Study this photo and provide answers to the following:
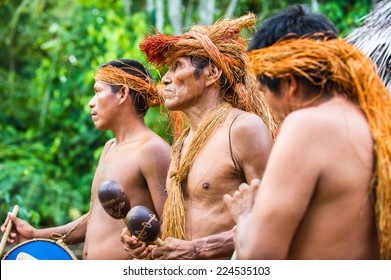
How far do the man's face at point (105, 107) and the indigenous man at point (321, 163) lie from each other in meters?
1.62

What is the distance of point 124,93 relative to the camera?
3.84 m

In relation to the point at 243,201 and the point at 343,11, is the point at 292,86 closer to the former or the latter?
the point at 243,201

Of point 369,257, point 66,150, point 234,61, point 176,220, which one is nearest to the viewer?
point 369,257

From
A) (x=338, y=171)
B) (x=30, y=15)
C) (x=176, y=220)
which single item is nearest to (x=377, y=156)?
(x=338, y=171)

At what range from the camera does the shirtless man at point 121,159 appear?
356cm

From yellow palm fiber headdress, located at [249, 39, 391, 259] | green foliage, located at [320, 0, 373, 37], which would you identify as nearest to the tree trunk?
green foliage, located at [320, 0, 373, 37]

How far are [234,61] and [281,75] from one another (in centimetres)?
112

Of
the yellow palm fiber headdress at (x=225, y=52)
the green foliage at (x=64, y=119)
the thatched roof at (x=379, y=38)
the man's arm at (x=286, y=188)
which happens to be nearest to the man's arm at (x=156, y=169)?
the yellow palm fiber headdress at (x=225, y=52)

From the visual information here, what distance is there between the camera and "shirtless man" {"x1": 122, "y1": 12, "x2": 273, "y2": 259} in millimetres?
2969

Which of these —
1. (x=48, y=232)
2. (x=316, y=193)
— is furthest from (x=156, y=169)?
(x=316, y=193)

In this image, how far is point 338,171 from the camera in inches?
82.9

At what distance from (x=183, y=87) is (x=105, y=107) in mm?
706

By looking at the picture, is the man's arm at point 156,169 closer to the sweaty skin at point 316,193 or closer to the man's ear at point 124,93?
the man's ear at point 124,93

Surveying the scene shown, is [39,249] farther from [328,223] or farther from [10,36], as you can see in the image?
[10,36]
